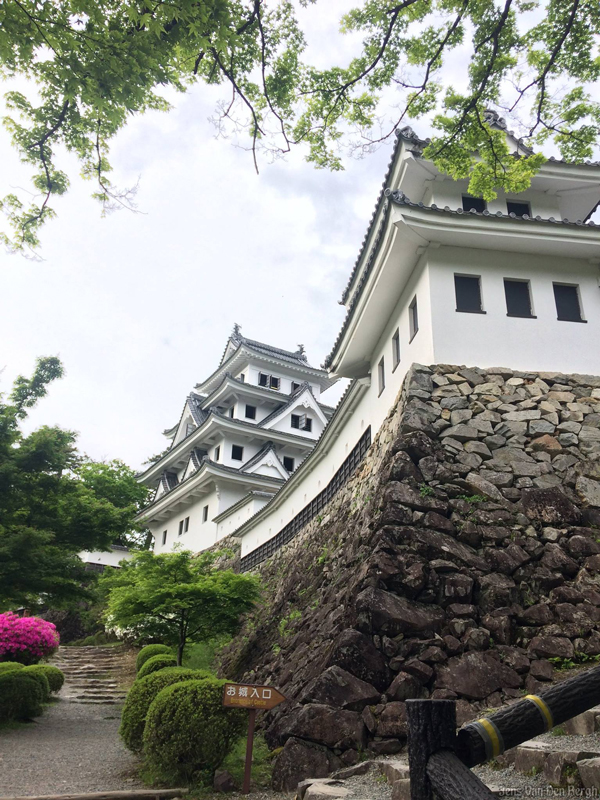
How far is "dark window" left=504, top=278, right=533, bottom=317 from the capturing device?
10.1 metres

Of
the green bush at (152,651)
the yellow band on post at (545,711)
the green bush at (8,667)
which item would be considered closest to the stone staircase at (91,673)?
the green bush at (152,651)

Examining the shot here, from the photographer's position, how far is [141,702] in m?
7.87

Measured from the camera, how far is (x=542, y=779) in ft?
14.0

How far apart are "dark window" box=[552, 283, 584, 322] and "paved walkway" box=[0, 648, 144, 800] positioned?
9720mm

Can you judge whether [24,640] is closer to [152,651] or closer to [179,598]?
[152,651]

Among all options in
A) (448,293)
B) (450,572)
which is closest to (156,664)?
(450,572)

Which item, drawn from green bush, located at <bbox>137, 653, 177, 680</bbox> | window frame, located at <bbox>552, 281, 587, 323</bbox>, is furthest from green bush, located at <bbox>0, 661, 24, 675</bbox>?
window frame, located at <bbox>552, 281, 587, 323</bbox>

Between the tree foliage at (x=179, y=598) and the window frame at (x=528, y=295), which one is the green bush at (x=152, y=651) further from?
the window frame at (x=528, y=295)

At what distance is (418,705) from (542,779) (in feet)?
8.86

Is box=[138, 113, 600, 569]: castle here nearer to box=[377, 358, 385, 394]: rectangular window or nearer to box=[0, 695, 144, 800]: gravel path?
box=[377, 358, 385, 394]: rectangular window

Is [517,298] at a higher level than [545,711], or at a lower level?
higher

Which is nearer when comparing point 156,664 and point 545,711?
point 545,711

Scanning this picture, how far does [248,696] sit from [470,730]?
170 inches

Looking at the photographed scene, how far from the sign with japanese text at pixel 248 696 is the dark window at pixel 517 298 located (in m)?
7.29
